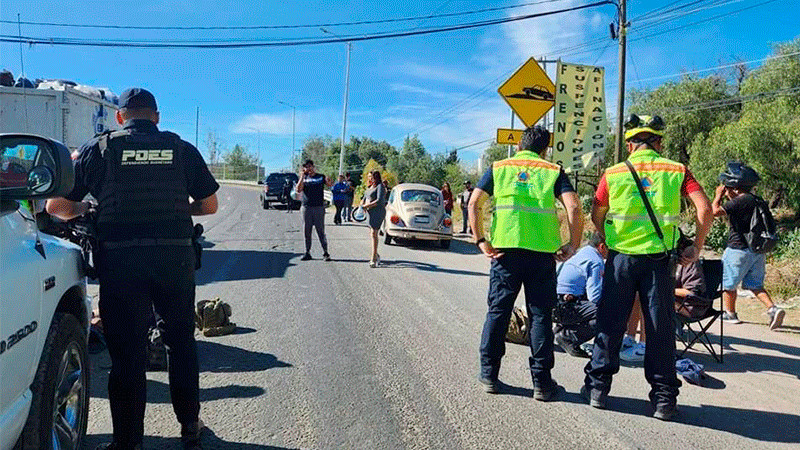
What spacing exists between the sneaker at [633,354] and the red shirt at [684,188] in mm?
1757

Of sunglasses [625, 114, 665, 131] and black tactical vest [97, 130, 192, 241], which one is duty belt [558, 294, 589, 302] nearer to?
sunglasses [625, 114, 665, 131]

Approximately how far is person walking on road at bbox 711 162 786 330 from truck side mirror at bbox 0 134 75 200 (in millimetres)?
6553

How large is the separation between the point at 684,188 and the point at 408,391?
246cm

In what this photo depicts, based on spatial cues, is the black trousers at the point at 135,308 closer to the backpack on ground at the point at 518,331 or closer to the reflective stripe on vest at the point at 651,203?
the reflective stripe on vest at the point at 651,203

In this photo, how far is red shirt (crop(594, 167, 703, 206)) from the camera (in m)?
4.00

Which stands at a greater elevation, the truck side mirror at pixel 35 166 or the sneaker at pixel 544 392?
the truck side mirror at pixel 35 166

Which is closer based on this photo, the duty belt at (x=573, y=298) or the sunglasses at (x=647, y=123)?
the sunglasses at (x=647, y=123)

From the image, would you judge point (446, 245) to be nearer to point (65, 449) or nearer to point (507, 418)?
point (507, 418)

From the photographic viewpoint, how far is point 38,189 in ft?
7.59

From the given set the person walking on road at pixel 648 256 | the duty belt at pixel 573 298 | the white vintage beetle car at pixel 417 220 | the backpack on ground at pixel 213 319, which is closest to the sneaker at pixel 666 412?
the person walking on road at pixel 648 256

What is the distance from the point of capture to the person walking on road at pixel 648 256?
3.99m

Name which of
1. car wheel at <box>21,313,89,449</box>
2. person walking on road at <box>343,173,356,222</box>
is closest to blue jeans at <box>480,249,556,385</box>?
car wheel at <box>21,313,89,449</box>

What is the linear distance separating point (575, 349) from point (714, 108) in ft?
76.9

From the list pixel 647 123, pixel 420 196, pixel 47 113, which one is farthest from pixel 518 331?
pixel 420 196
